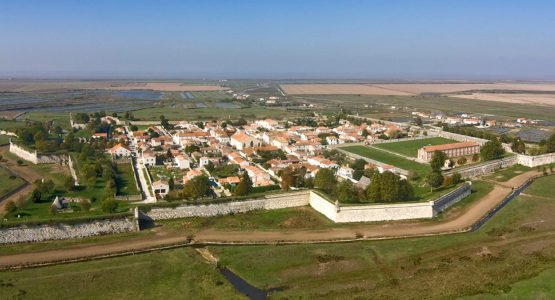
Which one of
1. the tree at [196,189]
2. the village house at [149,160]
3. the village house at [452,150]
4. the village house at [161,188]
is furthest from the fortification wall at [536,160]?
the village house at [149,160]

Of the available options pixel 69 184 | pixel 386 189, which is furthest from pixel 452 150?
pixel 69 184

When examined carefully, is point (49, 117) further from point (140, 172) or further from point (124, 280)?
point (124, 280)

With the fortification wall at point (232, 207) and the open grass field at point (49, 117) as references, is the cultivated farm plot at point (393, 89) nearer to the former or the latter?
the open grass field at point (49, 117)

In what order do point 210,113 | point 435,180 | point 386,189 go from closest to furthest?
point 386,189 → point 435,180 → point 210,113

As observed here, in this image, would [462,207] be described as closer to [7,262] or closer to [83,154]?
[7,262]

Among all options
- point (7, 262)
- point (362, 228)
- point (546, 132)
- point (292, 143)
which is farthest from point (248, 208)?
point (546, 132)
